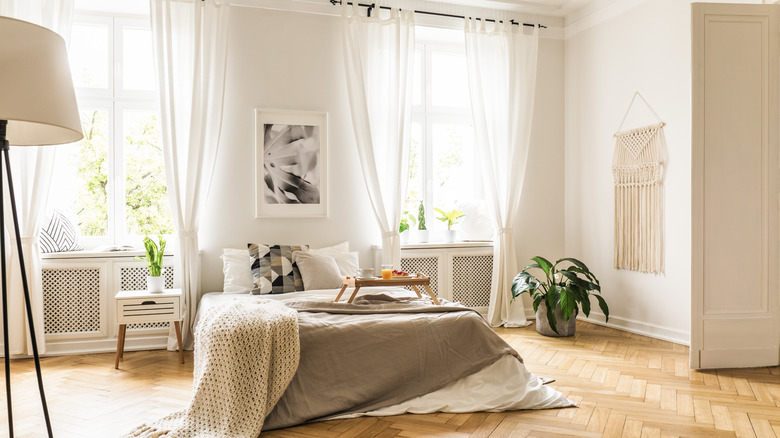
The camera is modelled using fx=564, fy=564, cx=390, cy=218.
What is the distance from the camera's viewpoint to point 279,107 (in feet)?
15.9

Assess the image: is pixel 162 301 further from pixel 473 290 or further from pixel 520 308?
pixel 520 308

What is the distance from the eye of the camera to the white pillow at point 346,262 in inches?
182

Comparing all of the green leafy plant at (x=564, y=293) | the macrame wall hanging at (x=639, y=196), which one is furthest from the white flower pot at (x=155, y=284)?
the macrame wall hanging at (x=639, y=196)

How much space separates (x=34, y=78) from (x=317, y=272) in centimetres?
296

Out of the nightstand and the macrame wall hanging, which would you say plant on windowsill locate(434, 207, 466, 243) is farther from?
the nightstand

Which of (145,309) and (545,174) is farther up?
(545,174)

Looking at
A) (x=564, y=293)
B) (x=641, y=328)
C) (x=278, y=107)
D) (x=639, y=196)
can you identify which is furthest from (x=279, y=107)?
(x=641, y=328)

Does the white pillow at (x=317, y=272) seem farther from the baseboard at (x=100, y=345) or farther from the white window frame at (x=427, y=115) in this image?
the white window frame at (x=427, y=115)

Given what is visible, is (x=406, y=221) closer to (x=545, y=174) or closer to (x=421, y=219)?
(x=421, y=219)

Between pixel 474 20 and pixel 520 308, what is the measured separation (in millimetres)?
2755

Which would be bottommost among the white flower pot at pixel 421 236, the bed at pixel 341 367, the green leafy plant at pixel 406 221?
the bed at pixel 341 367

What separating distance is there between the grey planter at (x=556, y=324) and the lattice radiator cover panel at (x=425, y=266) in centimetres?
95

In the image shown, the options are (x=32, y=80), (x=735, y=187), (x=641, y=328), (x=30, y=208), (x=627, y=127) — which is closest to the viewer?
(x=32, y=80)

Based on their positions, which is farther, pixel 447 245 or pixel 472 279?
pixel 472 279
